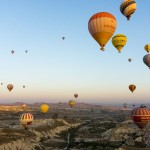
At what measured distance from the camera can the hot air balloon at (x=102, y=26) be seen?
4528cm

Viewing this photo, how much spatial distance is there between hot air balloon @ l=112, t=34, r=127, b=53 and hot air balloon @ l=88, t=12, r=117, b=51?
1001 cm

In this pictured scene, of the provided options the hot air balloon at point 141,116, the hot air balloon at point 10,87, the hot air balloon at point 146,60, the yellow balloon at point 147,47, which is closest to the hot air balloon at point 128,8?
the hot air balloon at point 146,60

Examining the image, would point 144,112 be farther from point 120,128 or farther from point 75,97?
point 75,97

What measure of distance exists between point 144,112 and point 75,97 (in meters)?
84.3

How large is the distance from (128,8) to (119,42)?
616 centimetres

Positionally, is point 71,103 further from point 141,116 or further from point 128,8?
point 141,116

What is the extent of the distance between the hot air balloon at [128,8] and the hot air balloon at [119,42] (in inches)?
146

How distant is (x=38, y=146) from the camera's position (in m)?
55.7

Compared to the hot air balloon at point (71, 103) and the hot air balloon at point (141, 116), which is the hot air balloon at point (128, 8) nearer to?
the hot air balloon at point (141, 116)

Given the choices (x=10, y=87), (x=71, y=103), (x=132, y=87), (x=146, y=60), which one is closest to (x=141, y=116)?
(x=146, y=60)

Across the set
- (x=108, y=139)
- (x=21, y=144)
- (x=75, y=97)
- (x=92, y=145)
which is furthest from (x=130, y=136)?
(x=75, y=97)

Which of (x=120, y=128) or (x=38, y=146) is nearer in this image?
(x=38, y=146)

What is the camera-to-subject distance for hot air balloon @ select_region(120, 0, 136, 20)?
54.9 metres

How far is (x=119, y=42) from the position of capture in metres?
56.2
